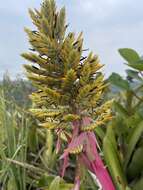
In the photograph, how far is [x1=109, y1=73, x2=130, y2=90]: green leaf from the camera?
141 centimetres

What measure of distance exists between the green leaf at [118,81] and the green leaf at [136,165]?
25cm

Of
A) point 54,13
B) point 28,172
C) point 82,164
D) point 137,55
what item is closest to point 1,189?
point 28,172

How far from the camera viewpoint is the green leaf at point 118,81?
1.41m

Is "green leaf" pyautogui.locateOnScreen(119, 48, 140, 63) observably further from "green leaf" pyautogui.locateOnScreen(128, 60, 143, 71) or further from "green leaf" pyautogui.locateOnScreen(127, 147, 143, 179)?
"green leaf" pyautogui.locateOnScreen(127, 147, 143, 179)

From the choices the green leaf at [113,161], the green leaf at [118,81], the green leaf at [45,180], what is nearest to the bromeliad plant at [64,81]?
the green leaf at [113,161]

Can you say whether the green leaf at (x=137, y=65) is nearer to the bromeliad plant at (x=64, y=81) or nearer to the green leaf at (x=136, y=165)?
the green leaf at (x=136, y=165)

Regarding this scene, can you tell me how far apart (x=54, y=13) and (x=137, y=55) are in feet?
2.83

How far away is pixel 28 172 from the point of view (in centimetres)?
139

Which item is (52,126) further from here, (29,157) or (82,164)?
(29,157)

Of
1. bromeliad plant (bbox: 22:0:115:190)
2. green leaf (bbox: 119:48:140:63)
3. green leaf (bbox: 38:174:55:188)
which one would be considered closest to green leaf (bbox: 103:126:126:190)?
green leaf (bbox: 38:174:55:188)

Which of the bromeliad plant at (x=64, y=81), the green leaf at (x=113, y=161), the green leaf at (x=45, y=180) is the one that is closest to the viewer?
the bromeliad plant at (x=64, y=81)

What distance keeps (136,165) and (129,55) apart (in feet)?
1.26

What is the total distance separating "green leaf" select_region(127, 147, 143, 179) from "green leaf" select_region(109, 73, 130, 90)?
0.83 feet

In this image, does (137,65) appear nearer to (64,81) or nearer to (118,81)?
(118,81)
